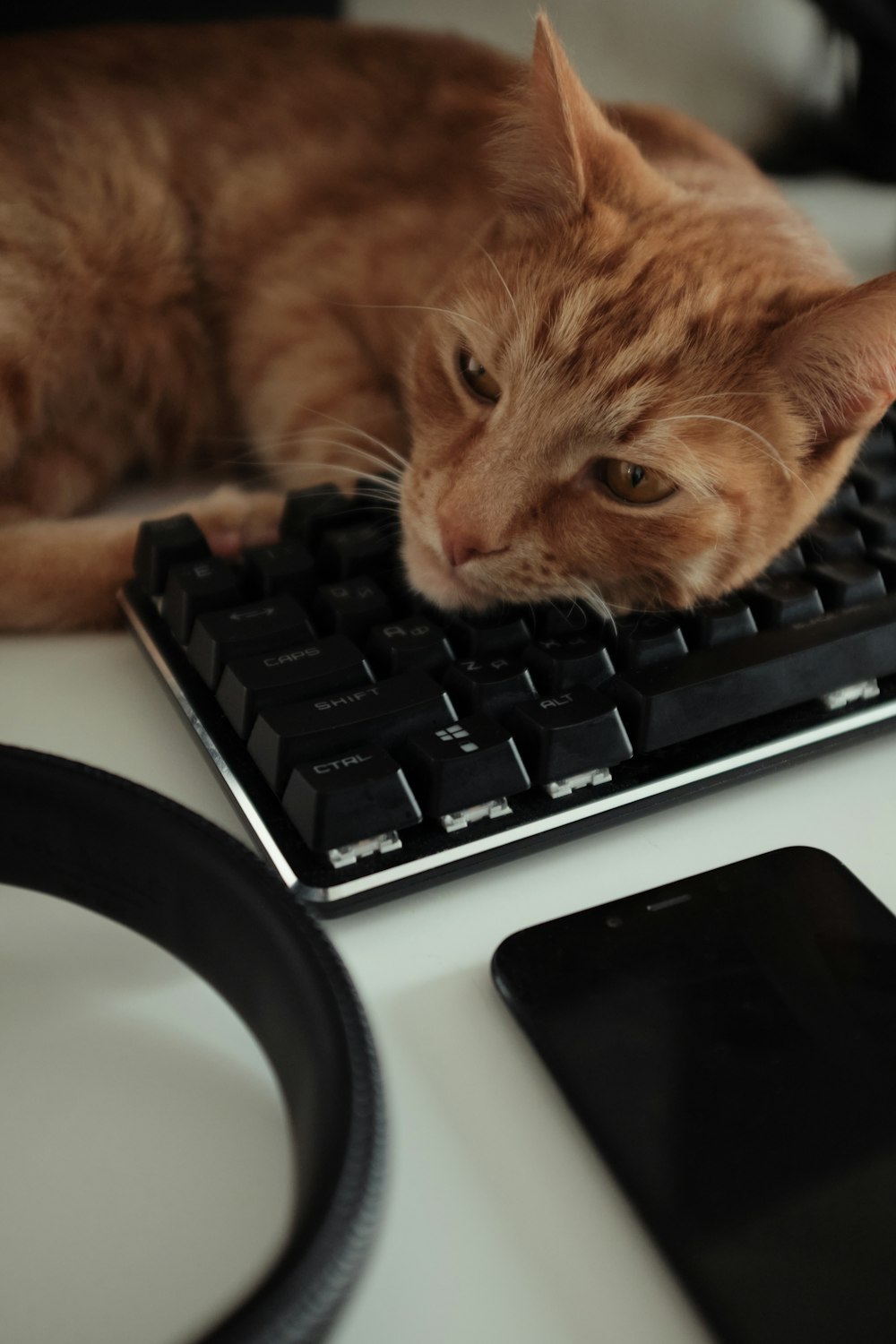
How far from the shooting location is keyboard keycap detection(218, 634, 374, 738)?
59cm

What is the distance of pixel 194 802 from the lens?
0.59 metres

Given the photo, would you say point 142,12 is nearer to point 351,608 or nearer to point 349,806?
point 351,608

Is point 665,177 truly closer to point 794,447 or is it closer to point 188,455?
point 794,447

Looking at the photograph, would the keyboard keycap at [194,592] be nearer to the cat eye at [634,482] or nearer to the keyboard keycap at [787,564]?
the cat eye at [634,482]

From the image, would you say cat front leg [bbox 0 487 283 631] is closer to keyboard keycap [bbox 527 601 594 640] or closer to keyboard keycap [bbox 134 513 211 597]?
keyboard keycap [bbox 134 513 211 597]

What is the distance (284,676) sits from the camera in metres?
0.60

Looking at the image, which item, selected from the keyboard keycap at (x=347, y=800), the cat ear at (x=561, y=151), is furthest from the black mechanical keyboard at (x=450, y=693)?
the cat ear at (x=561, y=151)

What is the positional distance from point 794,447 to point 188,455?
0.56 meters

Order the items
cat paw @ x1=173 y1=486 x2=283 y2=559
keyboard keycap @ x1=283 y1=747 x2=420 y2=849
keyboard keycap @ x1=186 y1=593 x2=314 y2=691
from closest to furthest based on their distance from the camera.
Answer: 1. keyboard keycap @ x1=283 y1=747 x2=420 y2=849
2. keyboard keycap @ x1=186 y1=593 x2=314 y2=691
3. cat paw @ x1=173 y1=486 x2=283 y2=559

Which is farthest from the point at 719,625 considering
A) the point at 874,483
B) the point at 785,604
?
the point at 874,483

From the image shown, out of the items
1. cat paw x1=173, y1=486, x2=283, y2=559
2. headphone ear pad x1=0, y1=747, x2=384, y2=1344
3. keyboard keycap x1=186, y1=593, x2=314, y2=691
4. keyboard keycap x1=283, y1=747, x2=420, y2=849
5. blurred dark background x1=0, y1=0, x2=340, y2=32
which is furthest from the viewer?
blurred dark background x1=0, y1=0, x2=340, y2=32

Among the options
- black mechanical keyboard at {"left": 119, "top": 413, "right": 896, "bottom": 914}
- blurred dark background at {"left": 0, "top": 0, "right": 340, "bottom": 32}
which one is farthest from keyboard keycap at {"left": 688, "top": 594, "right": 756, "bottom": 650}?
blurred dark background at {"left": 0, "top": 0, "right": 340, "bottom": 32}

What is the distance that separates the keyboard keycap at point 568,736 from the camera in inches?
22.5

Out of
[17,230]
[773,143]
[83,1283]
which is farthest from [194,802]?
[773,143]
